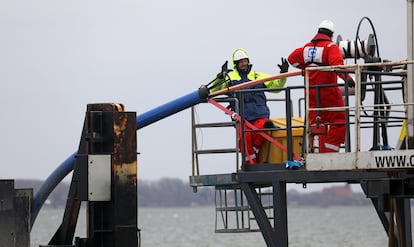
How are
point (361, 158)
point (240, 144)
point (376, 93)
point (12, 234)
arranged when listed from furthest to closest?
point (12, 234)
point (240, 144)
point (376, 93)
point (361, 158)

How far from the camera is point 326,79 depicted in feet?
55.3

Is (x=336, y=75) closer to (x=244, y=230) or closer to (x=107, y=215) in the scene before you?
(x=244, y=230)

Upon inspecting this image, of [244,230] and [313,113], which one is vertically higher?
[313,113]

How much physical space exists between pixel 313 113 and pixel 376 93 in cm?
92

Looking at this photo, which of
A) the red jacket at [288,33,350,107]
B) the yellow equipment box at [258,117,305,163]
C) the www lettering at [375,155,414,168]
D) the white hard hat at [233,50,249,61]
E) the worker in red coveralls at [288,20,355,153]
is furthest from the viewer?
the white hard hat at [233,50,249,61]

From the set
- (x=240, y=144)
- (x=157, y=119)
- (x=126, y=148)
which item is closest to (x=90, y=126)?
(x=126, y=148)

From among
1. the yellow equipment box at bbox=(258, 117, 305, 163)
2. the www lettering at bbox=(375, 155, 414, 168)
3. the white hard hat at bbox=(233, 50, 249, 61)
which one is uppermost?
the white hard hat at bbox=(233, 50, 249, 61)

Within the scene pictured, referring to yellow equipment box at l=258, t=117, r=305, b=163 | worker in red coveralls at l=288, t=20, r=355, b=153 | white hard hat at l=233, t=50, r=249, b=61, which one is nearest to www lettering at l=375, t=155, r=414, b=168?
worker in red coveralls at l=288, t=20, r=355, b=153

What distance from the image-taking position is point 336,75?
16938mm

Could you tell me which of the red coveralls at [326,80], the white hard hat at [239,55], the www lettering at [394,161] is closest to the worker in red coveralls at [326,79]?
the red coveralls at [326,80]

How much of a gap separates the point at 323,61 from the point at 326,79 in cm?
25

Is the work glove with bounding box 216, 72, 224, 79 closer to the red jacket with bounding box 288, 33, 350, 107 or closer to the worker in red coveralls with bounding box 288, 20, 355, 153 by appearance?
the worker in red coveralls with bounding box 288, 20, 355, 153

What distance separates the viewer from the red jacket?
16.7 metres

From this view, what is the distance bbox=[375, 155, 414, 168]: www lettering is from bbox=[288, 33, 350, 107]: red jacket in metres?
3.03
